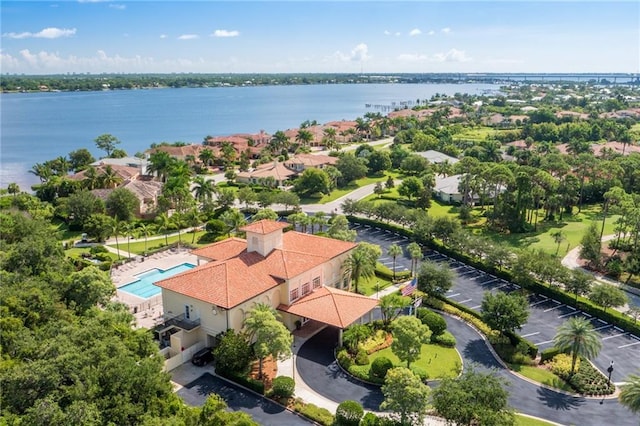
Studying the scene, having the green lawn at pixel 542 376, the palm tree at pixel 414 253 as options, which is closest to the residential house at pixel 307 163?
the palm tree at pixel 414 253

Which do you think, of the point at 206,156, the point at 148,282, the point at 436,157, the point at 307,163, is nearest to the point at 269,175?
the point at 307,163

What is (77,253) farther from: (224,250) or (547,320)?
(547,320)

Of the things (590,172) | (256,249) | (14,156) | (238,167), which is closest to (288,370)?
(256,249)

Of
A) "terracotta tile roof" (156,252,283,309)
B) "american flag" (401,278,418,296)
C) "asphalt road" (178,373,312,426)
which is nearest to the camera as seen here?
"asphalt road" (178,373,312,426)

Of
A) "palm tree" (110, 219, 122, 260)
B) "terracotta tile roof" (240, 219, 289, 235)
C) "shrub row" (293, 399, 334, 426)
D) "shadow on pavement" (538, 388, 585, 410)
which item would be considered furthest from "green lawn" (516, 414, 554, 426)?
"palm tree" (110, 219, 122, 260)

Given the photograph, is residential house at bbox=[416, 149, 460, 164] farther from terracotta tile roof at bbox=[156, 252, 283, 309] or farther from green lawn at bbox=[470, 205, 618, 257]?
terracotta tile roof at bbox=[156, 252, 283, 309]

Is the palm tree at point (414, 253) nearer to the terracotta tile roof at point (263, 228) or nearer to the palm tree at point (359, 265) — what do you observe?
the palm tree at point (359, 265)
